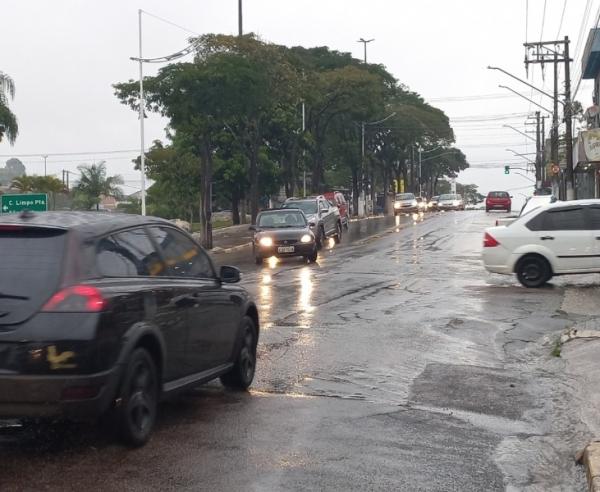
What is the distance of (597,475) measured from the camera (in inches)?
209

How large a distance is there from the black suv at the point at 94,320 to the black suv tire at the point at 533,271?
38.2ft

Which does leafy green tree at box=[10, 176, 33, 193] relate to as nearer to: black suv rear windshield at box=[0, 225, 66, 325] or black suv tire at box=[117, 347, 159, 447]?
black suv tire at box=[117, 347, 159, 447]

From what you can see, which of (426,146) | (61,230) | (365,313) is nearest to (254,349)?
(61,230)

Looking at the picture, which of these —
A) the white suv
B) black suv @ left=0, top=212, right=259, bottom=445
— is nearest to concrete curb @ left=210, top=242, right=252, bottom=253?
the white suv

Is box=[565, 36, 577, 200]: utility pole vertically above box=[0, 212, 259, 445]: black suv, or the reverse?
box=[565, 36, 577, 200]: utility pole

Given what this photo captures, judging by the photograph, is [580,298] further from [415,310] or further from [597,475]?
[597,475]

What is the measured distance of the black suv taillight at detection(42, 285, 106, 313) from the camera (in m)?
5.51

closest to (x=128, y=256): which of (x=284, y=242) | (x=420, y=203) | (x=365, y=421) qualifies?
(x=365, y=421)

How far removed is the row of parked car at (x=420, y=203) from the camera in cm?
6775

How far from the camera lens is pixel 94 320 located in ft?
18.2

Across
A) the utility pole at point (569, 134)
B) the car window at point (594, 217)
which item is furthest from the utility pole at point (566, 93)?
the car window at point (594, 217)

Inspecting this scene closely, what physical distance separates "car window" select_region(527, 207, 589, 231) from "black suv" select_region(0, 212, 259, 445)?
1184cm

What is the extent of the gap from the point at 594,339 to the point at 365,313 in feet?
12.8

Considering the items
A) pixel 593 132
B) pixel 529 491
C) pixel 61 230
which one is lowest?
pixel 529 491
